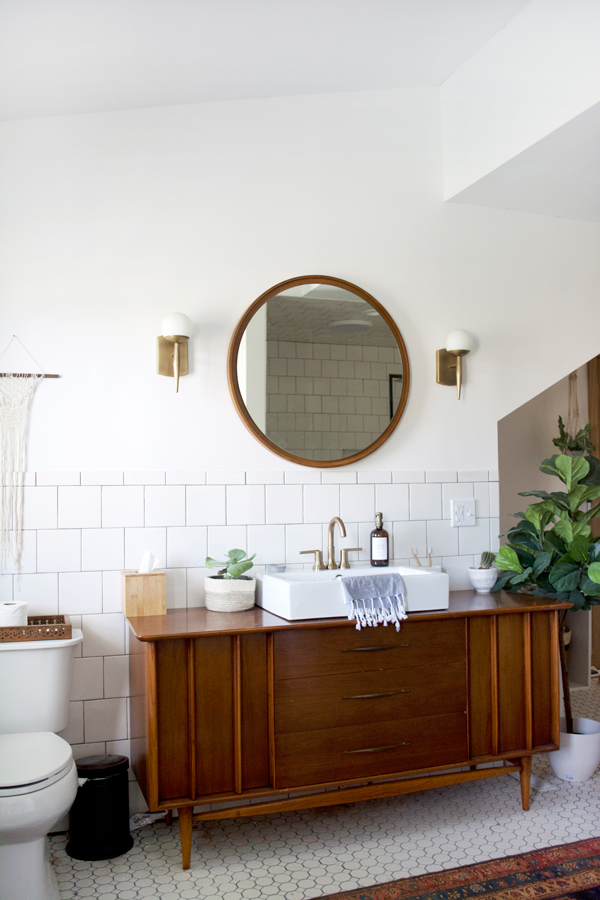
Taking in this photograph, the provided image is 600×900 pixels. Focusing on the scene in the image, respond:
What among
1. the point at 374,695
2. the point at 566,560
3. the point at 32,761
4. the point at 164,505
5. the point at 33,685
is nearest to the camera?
the point at 32,761

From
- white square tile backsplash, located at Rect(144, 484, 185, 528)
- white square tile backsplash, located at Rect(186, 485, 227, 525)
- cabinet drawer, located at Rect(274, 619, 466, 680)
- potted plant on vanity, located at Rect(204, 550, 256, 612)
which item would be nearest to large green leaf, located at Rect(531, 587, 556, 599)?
cabinet drawer, located at Rect(274, 619, 466, 680)

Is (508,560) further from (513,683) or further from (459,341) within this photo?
(459,341)

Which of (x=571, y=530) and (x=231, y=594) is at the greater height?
(x=571, y=530)

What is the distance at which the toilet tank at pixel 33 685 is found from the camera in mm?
2346

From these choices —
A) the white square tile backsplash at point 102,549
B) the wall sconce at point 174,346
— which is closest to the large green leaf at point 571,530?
the wall sconce at point 174,346

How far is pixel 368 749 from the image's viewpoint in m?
2.46

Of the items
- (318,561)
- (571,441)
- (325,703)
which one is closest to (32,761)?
(325,703)

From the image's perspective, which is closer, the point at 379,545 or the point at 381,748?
the point at 381,748

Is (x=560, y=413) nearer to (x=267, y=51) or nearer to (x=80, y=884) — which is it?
(x=267, y=51)

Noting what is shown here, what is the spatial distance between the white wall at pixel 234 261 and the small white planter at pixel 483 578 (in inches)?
19.9

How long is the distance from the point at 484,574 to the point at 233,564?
1128 mm

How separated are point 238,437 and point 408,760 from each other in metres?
1.39

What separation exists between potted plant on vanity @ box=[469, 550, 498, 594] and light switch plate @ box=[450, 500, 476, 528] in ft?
0.62

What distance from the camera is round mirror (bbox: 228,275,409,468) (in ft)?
9.65
